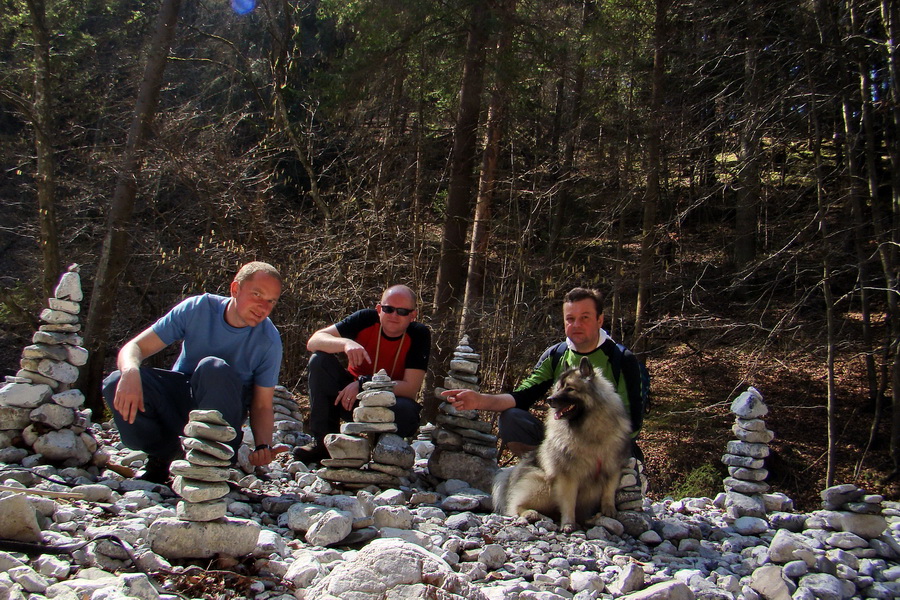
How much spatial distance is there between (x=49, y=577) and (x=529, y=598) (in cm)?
215

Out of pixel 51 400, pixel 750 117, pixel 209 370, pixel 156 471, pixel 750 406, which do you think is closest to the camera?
pixel 209 370

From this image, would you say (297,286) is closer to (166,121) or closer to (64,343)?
(166,121)

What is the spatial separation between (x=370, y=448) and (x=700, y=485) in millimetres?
5537

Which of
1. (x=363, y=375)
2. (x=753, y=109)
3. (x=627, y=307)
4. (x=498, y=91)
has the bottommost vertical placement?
(x=363, y=375)

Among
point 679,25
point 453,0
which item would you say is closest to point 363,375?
point 453,0

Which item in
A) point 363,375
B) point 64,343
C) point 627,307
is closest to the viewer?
point 64,343

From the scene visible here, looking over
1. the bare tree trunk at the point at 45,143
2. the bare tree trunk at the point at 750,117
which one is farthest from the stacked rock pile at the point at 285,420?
the bare tree trunk at the point at 750,117

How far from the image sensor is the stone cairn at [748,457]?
5.13 meters

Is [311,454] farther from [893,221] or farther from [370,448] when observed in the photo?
[893,221]

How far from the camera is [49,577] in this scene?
9.65 ft

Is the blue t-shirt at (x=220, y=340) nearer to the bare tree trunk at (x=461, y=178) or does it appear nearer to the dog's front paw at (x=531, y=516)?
the dog's front paw at (x=531, y=516)

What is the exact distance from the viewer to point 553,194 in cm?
973

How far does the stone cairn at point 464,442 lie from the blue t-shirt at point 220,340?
4.98 feet

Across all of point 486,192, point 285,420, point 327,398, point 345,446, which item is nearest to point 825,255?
point 486,192
